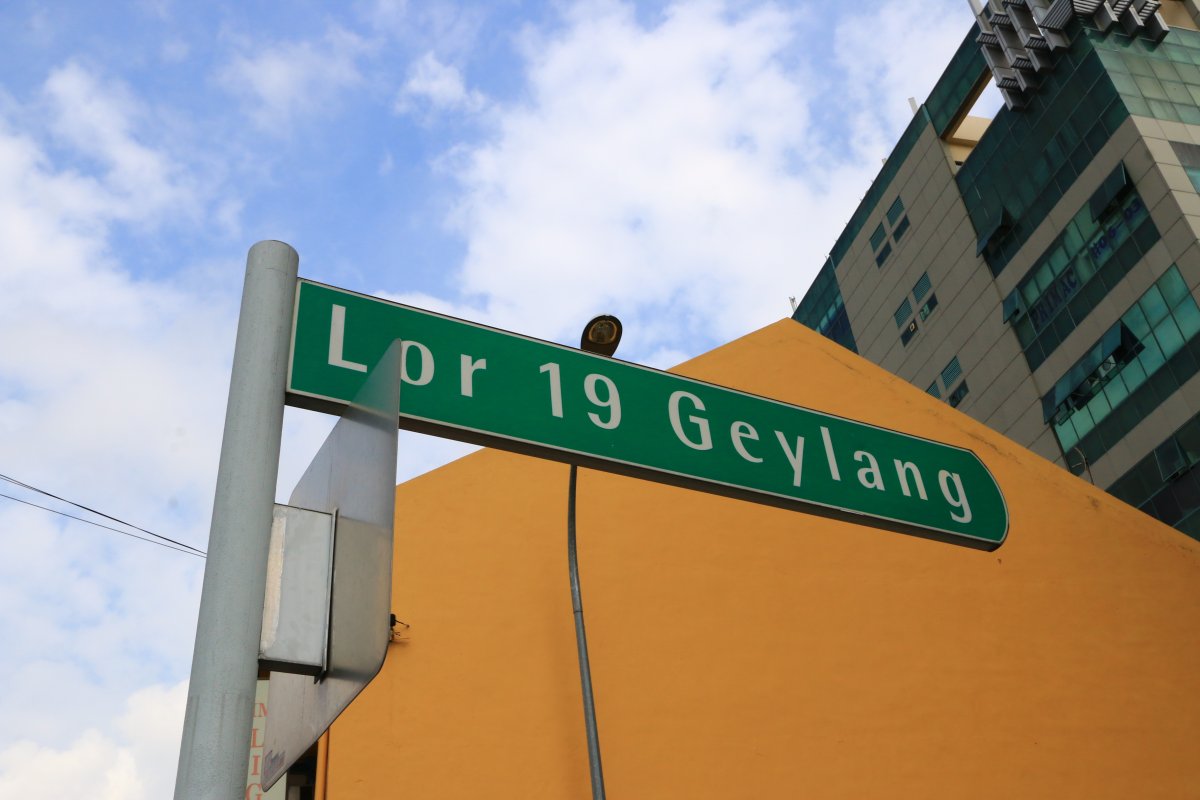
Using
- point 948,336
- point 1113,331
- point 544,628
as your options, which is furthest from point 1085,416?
point 544,628

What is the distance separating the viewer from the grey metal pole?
1.56 meters

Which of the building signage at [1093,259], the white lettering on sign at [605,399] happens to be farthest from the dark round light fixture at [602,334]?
the building signage at [1093,259]

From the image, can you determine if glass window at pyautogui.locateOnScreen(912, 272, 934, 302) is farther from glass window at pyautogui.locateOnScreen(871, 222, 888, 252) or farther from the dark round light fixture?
the dark round light fixture

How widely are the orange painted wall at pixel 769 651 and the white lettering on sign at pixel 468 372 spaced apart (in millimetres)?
4761

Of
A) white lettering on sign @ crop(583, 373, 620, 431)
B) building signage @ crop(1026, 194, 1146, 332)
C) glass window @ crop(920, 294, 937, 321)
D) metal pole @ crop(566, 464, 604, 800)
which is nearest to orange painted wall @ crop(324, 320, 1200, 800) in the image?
metal pole @ crop(566, 464, 604, 800)

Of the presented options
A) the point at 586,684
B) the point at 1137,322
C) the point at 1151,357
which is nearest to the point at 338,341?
the point at 586,684

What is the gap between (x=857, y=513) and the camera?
3.00m

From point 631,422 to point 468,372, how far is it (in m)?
0.48

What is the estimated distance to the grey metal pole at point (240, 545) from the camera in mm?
1558

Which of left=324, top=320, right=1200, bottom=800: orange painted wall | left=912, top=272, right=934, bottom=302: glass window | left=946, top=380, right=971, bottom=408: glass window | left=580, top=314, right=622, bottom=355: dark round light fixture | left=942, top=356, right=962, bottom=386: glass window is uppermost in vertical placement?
left=912, top=272, right=934, bottom=302: glass window

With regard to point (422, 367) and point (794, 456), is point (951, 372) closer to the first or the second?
point (794, 456)

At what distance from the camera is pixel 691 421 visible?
2818 millimetres

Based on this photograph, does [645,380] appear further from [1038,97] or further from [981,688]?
[1038,97]

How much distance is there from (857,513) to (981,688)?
5.37 meters
